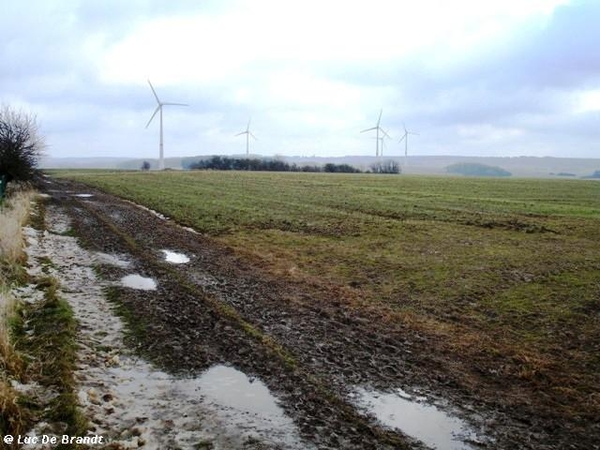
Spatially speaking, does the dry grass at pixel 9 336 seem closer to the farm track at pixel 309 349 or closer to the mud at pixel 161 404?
the mud at pixel 161 404

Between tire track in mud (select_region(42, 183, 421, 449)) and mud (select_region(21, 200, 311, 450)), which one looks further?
tire track in mud (select_region(42, 183, 421, 449))

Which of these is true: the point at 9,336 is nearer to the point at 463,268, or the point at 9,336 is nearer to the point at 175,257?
the point at 175,257

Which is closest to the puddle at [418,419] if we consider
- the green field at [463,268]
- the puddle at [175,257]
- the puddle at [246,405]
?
the puddle at [246,405]

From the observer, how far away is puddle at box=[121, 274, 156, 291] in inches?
483

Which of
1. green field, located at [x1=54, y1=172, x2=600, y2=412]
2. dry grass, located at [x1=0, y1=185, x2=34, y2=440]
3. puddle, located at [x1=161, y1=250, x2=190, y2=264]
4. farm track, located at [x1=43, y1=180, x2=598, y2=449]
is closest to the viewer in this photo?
dry grass, located at [x1=0, y1=185, x2=34, y2=440]

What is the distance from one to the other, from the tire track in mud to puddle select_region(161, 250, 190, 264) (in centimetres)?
49

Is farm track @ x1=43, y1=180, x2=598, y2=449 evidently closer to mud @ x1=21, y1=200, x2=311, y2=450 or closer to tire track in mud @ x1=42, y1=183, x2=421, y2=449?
tire track in mud @ x1=42, y1=183, x2=421, y2=449

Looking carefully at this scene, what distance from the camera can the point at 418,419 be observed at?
6.46 metres

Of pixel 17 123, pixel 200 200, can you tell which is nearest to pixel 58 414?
pixel 200 200

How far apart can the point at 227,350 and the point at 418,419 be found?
11.3ft

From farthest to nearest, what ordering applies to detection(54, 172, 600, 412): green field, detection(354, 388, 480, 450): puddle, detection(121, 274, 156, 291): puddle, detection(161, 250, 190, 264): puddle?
detection(161, 250, 190, 264): puddle < detection(121, 274, 156, 291): puddle < detection(54, 172, 600, 412): green field < detection(354, 388, 480, 450): puddle

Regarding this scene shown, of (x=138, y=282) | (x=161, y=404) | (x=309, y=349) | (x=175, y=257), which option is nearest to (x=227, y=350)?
(x=309, y=349)

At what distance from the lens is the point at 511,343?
9.20 metres

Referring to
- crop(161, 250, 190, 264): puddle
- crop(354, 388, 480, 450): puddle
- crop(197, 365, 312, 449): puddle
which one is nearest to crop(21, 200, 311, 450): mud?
crop(197, 365, 312, 449): puddle
